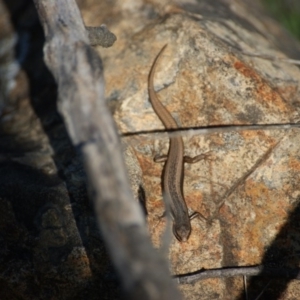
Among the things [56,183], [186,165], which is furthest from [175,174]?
[56,183]

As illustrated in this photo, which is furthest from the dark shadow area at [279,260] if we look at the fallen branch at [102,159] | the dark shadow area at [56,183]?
the fallen branch at [102,159]

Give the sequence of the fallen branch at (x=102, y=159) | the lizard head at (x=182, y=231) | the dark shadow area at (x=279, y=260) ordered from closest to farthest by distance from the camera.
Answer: the fallen branch at (x=102, y=159) < the dark shadow area at (x=279, y=260) < the lizard head at (x=182, y=231)

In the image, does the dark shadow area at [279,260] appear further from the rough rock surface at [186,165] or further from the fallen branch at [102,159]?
the fallen branch at [102,159]

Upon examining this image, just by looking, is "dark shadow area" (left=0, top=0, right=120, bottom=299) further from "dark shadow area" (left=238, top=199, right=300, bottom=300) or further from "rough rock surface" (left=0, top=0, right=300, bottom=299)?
"dark shadow area" (left=238, top=199, right=300, bottom=300)

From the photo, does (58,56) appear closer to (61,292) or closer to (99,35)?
(99,35)

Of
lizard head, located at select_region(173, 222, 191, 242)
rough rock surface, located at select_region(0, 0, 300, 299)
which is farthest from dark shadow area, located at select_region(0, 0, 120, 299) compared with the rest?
lizard head, located at select_region(173, 222, 191, 242)
